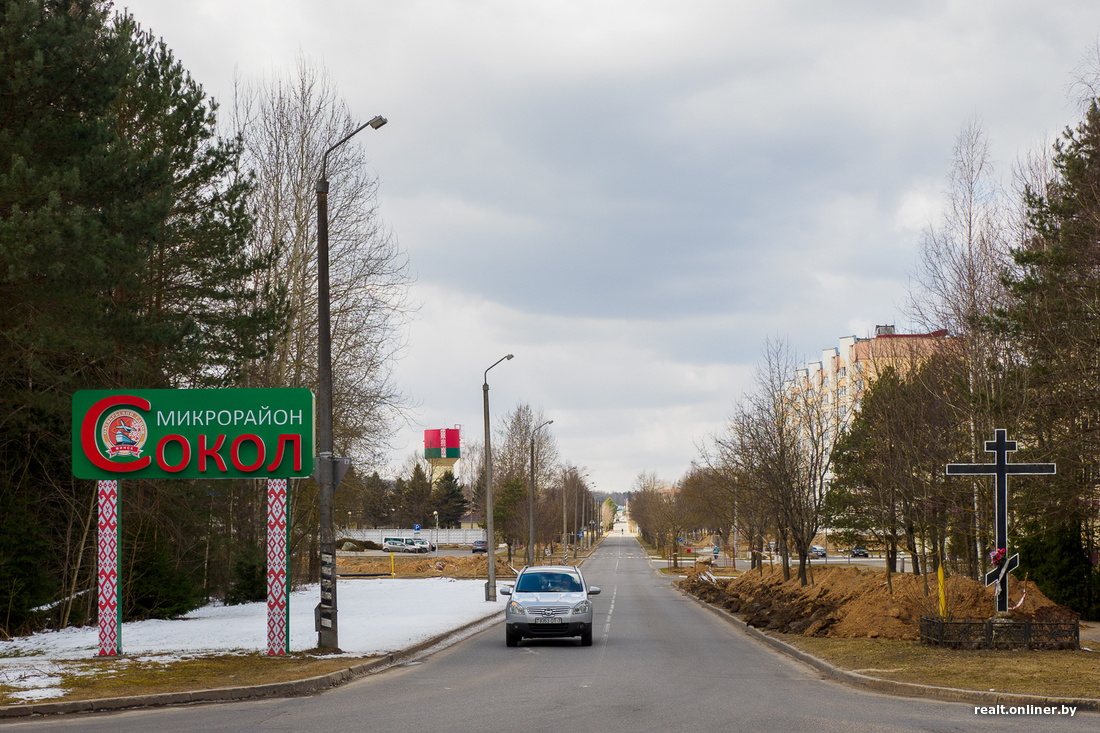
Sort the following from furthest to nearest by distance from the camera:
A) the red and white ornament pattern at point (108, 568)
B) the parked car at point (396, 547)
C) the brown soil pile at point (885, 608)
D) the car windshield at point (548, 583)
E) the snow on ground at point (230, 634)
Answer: the parked car at point (396, 547) → the car windshield at point (548, 583) → the brown soil pile at point (885, 608) → the red and white ornament pattern at point (108, 568) → the snow on ground at point (230, 634)

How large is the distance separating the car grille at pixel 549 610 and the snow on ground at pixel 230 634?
2.47 meters

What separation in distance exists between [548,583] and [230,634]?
6.94 meters

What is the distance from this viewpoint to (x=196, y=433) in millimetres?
16484

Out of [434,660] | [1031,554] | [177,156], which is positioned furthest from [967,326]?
[177,156]

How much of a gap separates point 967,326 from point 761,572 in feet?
73.4

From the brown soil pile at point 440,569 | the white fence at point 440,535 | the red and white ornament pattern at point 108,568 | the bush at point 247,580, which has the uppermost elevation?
the red and white ornament pattern at point 108,568

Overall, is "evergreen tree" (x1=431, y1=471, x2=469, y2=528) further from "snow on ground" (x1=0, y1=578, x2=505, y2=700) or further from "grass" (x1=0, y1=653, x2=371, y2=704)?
"grass" (x1=0, y1=653, x2=371, y2=704)

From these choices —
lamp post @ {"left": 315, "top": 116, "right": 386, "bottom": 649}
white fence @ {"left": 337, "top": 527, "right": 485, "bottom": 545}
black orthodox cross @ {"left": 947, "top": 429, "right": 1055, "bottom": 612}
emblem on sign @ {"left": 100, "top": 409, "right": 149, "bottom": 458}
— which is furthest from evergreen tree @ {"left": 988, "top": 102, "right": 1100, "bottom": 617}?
white fence @ {"left": 337, "top": 527, "right": 485, "bottom": 545}

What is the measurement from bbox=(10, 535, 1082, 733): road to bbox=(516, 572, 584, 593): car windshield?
2.17m

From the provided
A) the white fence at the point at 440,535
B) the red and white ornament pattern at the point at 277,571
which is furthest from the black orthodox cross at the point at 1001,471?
the white fence at the point at 440,535

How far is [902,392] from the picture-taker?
25.4 m

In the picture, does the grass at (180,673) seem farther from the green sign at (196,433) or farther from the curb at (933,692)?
the curb at (933,692)

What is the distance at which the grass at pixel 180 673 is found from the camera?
1233 centimetres

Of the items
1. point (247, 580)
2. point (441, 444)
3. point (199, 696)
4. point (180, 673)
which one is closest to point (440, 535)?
point (441, 444)
